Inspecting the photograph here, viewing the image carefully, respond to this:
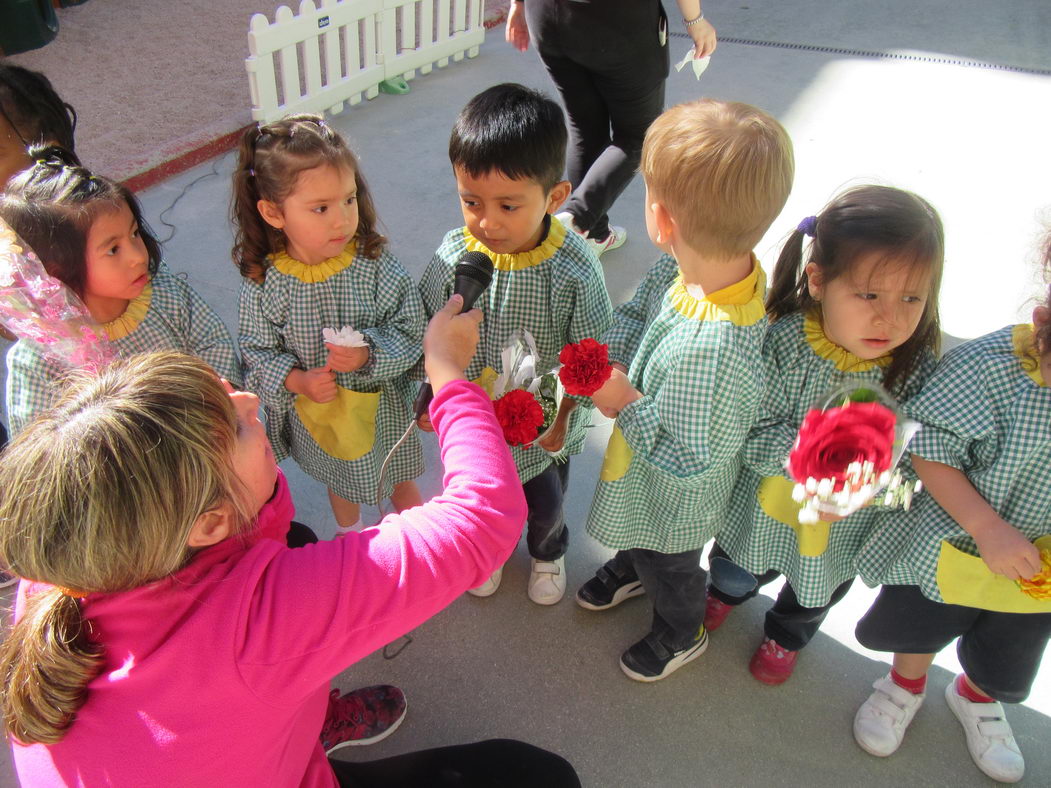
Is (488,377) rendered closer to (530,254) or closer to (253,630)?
(530,254)

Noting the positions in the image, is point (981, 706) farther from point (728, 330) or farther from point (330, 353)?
point (330, 353)

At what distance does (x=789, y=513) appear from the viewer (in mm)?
1846

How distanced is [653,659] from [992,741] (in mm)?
841

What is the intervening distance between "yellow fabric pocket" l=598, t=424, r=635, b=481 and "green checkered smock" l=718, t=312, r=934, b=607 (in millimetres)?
267

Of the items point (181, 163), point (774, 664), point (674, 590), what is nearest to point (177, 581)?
point (674, 590)

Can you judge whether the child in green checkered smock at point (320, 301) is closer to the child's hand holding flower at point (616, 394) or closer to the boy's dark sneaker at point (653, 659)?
the child's hand holding flower at point (616, 394)

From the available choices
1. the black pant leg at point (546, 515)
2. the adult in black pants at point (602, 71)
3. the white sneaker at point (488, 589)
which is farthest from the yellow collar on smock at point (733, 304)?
the adult in black pants at point (602, 71)

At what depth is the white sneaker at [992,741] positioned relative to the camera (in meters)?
1.98

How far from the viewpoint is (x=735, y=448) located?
1.69m

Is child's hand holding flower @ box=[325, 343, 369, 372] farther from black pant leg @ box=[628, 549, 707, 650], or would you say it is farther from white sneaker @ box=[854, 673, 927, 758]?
white sneaker @ box=[854, 673, 927, 758]

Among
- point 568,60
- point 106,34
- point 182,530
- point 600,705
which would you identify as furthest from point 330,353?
point 106,34

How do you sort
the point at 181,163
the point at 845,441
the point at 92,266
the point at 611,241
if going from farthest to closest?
the point at 181,163 → the point at 611,241 → the point at 92,266 → the point at 845,441

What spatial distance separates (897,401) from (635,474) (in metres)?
0.58

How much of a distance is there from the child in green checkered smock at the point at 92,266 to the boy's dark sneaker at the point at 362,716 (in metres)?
0.93
